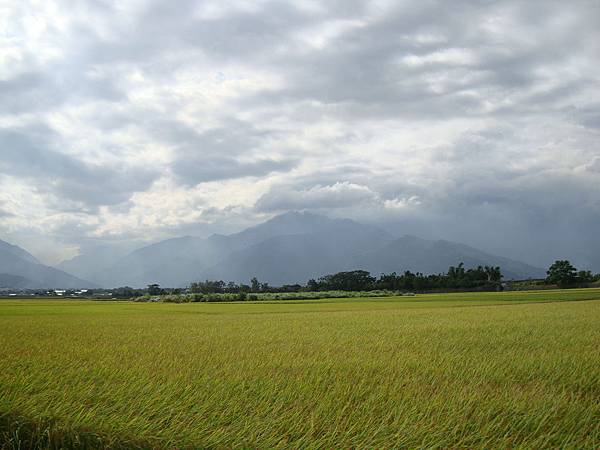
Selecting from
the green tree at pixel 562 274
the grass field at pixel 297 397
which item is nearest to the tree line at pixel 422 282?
the green tree at pixel 562 274

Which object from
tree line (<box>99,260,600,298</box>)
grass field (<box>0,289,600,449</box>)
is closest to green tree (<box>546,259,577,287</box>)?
tree line (<box>99,260,600,298</box>)

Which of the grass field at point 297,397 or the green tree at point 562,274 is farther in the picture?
the green tree at point 562,274

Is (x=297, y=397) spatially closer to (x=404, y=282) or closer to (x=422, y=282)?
(x=404, y=282)

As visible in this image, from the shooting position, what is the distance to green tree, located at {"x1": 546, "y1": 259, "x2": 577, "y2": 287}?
103 meters

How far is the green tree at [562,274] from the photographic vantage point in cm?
10335

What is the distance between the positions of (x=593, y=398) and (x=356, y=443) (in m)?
4.52

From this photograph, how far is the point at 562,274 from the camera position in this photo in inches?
4097

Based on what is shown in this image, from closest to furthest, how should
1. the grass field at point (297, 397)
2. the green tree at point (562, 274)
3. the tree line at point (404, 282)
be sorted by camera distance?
the grass field at point (297, 397) < the green tree at point (562, 274) < the tree line at point (404, 282)

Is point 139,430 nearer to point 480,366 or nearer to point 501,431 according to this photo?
point 501,431

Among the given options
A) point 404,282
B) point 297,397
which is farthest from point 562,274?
point 297,397

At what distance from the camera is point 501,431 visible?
5.37 metres

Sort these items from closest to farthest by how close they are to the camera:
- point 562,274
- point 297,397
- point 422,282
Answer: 1. point 297,397
2. point 562,274
3. point 422,282

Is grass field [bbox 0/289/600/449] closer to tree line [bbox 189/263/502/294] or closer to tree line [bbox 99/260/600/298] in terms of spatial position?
tree line [bbox 99/260/600/298]

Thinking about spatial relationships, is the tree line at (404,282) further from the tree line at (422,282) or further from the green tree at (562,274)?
the green tree at (562,274)
